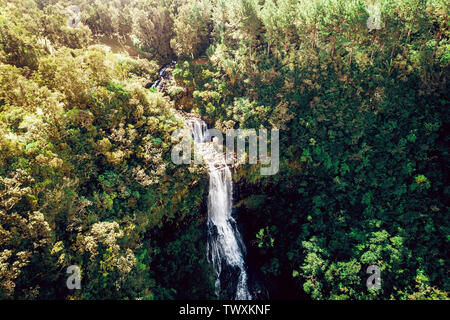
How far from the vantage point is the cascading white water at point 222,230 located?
21.1m

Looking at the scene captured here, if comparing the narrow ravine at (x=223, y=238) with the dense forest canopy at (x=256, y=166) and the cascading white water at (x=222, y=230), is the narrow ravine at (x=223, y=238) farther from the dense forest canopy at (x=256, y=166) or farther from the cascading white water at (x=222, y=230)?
the dense forest canopy at (x=256, y=166)

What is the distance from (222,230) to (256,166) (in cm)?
683

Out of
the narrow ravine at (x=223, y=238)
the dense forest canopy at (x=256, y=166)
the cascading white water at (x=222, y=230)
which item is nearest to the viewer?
the dense forest canopy at (x=256, y=166)

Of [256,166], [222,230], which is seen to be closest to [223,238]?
[222,230]

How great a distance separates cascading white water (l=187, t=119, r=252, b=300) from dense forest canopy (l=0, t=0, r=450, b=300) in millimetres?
949

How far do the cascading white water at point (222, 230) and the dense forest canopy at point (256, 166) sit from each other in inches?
37.4

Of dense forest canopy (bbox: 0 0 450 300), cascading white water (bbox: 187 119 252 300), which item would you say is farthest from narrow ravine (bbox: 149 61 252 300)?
dense forest canopy (bbox: 0 0 450 300)

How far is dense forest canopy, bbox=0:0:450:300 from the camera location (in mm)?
13523

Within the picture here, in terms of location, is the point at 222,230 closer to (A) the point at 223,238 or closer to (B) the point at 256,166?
(A) the point at 223,238

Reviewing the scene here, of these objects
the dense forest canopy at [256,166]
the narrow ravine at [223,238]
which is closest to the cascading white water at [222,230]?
the narrow ravine at [223,238]

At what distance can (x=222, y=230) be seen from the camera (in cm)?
2212

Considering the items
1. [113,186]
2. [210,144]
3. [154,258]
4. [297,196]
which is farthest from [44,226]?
[297,196]

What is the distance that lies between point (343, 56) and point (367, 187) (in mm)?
13750

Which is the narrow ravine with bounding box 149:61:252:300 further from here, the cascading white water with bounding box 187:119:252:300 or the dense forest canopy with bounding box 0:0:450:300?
the dense forest canopy with bounding box 0:0:450:300
